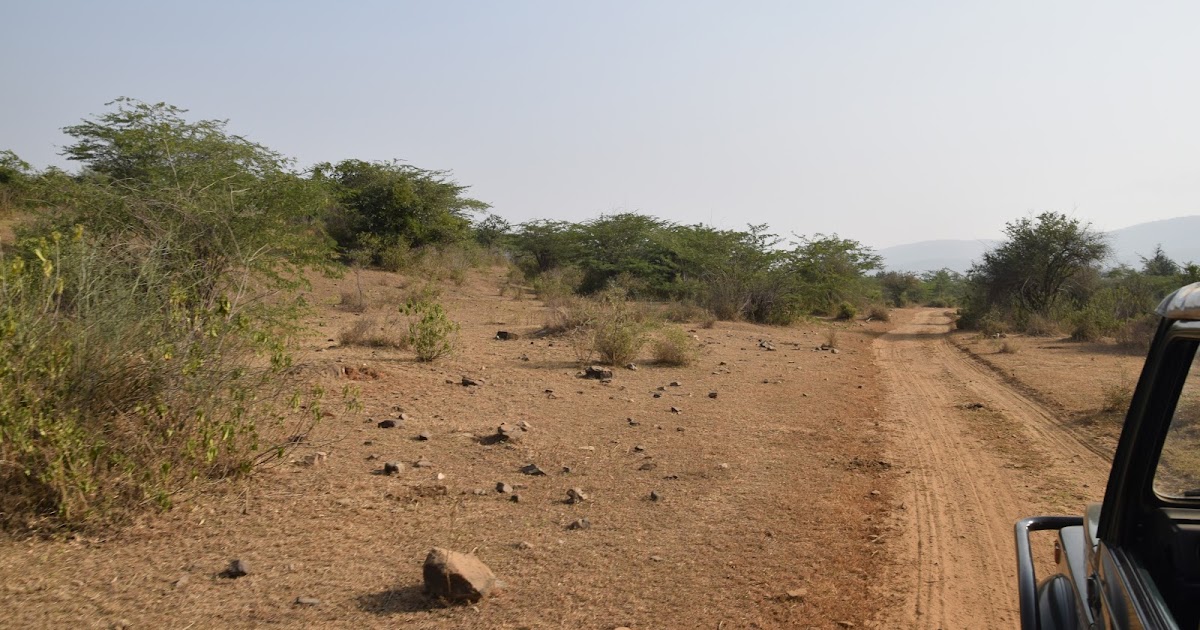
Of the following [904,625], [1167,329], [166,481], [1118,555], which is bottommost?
[904,625]

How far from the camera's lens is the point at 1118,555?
2.11 m

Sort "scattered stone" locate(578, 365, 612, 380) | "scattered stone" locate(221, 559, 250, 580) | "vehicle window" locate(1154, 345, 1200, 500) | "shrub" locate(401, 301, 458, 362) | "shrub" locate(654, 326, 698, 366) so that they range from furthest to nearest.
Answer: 1. "shrub" locate(654, 326, 698, 366)
2. "scattered stone" locate(578, 365, 612, 380)
3. "shrub" locate(401, 301, 458, 362)
4. "scattered stone" locate(221, 559, 250, 580)
5. "vehicle window" locate(1154, 345, 1200, 500)

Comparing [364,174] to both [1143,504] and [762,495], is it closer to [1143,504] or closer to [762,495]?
[762,495]

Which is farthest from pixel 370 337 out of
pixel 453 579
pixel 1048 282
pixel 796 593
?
pixel 1048 282

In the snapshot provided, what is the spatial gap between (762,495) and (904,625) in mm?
2227

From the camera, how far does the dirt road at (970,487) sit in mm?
4223

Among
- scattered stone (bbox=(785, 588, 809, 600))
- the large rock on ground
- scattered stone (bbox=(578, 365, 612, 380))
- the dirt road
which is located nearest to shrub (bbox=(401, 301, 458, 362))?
scattered stone (bbox=(578, 365, 612, 380))

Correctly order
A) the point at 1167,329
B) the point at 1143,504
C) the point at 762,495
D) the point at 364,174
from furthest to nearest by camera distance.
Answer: the point at 364,174 → the point at 762,495 → the point at 1143,504 → the point at 1167,329

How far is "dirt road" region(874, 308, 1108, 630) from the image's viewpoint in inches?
166

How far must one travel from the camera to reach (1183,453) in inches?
83.9

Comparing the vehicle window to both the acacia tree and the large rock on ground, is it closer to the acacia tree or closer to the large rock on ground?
the large rock on ground

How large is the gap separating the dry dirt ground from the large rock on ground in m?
0.08

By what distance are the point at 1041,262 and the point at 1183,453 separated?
26.3 metres

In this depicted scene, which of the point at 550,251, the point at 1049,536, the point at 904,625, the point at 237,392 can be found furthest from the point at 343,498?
the point at 550,251
